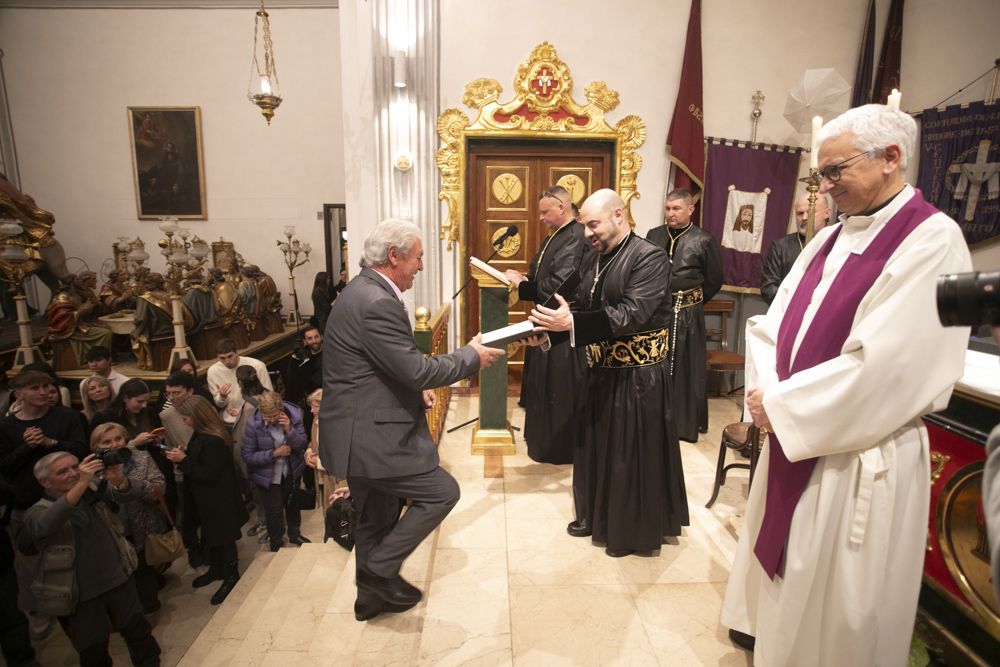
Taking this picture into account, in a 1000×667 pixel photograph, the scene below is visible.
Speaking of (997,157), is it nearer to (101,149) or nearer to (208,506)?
(208,506)

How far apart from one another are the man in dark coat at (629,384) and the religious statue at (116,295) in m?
8.28

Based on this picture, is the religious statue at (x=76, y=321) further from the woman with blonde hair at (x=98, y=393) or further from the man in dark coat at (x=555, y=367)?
the man in dark coat at (x=555, y=367)

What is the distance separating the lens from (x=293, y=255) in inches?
426

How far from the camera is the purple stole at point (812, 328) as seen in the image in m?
1.65

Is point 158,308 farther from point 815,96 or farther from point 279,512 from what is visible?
point 815,96

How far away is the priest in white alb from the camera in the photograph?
1559 mm

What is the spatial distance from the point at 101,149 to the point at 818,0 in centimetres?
1200

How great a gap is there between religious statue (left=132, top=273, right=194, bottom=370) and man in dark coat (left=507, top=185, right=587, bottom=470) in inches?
222

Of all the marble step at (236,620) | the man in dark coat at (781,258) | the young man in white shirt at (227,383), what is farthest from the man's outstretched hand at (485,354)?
the young man in white shirt at (227,383)

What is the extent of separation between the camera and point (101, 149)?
34.9 ft

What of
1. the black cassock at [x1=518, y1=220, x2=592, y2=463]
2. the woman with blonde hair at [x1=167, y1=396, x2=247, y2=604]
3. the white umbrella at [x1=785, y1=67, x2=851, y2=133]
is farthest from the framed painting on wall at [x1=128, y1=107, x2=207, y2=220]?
the white umbrella at [x1=785, y1=67, x2=851, y2=133]

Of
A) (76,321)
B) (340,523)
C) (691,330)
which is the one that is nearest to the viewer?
(340,523)

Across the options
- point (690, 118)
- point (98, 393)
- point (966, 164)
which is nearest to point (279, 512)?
point (98, 393)

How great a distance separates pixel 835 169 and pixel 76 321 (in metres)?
8.72
